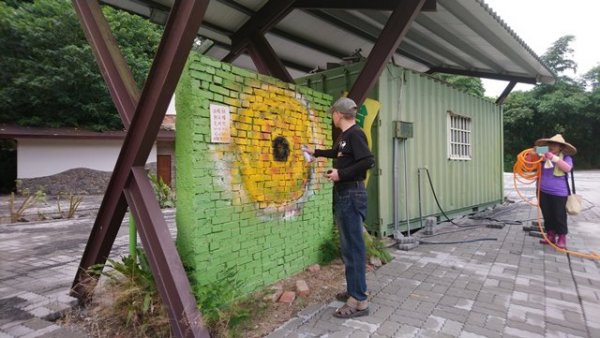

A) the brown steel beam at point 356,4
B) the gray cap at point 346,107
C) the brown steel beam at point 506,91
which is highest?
the brown steel beam at point 356,4

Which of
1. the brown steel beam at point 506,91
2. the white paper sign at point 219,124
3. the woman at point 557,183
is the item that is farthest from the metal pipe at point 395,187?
the brown steel beam at point 506,91

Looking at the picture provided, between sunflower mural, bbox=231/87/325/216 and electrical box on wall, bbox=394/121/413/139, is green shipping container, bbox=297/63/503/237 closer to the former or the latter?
electrical box on wall, bbox=394/121/413/139

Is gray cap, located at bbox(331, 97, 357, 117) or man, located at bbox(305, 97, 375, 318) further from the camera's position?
gray cap, located at bbox(331, 97, 357, 117)

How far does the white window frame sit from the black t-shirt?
16.7 feet

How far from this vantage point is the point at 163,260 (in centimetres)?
276

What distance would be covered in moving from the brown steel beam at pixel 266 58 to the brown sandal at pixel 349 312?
331cm

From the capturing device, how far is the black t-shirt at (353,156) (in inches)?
121

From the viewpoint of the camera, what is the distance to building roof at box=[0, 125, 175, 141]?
1507 centimetres

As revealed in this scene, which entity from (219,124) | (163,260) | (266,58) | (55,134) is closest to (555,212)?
(266,58)

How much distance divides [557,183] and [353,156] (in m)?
4.27

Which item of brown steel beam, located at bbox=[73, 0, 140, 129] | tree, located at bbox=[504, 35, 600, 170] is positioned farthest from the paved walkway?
tree, located at bbox=[504, 35, 600, 170]

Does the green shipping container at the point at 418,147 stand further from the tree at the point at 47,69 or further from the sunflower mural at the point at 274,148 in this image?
the tree at the point at 47,69

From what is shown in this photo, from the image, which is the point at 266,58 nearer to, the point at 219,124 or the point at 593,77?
the point at 219,124

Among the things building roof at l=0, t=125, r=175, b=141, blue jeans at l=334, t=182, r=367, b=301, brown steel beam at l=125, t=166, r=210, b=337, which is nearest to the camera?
brown steel beam at l=125, t=166, r=210, b=337
